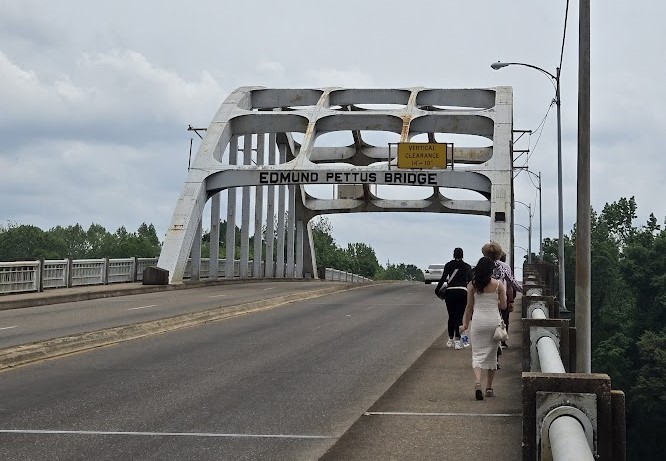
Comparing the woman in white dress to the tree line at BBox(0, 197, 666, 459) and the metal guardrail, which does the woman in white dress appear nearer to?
the tree line at BBox(0, 197, 666, 459)

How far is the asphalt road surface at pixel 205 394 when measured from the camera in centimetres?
868

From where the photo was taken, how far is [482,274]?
37.1ft

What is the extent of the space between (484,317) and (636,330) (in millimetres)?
64802

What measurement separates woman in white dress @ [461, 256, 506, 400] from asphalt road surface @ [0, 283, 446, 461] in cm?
131

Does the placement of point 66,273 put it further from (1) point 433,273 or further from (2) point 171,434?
(1) point 433,273

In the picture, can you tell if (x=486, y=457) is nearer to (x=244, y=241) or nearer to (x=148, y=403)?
(x=148, y=403)

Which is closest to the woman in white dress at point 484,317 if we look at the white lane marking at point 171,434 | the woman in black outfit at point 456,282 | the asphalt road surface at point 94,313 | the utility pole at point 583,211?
the utility pole at point 583,211

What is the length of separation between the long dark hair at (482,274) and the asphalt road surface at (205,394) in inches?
69.5

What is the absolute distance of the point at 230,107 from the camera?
160 feet

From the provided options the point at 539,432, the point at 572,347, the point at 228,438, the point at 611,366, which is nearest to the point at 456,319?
the point at 572,347

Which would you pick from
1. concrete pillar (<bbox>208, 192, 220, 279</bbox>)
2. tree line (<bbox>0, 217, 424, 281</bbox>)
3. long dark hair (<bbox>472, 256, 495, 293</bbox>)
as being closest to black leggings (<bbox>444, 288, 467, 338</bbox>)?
long dark hair (<bbox>472, 256, 495, 293</bbox>)

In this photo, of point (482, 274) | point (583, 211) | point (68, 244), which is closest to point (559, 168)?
point (583, 211)

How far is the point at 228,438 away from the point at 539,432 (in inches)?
162

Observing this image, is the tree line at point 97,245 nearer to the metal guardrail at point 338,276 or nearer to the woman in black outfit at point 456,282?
the metal guardrail at point 338,276
